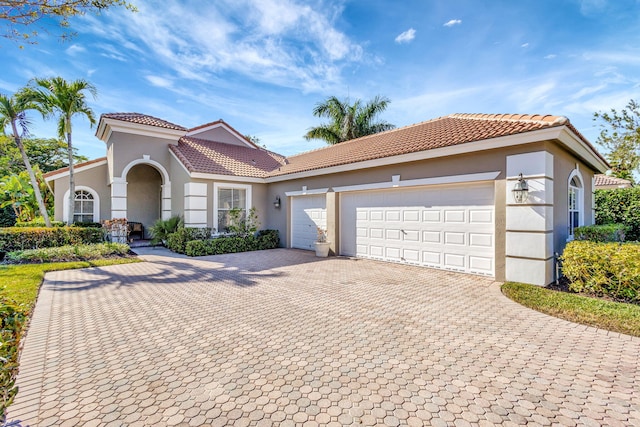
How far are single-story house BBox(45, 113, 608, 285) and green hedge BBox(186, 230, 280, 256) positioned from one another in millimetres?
606

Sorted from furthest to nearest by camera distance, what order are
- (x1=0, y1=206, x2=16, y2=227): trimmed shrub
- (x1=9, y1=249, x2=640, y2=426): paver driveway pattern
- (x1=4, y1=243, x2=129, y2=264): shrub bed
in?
(x1=0, y1=206, x2=16, y2=227): trimmed shrub, (x1=4, y1=243, x2=129, y2=264): shrub bed, (x1=9, y1=249, x2=640, y2=426): paver driveway pattern

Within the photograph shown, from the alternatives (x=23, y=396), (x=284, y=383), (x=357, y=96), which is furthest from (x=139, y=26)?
(x=357, y=96)

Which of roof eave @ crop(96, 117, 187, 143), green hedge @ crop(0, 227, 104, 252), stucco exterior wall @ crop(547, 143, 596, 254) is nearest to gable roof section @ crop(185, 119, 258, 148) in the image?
roof eave @ crop(96, 117, 187, 143)

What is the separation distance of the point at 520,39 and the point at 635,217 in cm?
1223

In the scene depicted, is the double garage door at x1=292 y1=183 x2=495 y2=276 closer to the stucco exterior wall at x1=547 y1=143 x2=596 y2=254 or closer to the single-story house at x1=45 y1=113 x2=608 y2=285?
the single-story house at x1=45 y1=113 x2=608 y2=285

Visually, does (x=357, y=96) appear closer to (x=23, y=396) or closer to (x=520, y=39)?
(x=520, y=39)

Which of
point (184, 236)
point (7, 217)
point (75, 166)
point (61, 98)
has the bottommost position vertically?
point (184, 236)

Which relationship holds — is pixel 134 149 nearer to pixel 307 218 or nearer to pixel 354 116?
pixel 307 218

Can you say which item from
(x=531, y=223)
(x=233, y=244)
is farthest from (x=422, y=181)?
(x=233, y=244)

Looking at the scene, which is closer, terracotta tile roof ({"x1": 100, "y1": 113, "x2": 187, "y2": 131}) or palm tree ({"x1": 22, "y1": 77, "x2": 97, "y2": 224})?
palm tree ({"x1": 22, "y1": 77, "x2": 97, "y2": 224})

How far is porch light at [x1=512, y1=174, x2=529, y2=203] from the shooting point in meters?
6.92

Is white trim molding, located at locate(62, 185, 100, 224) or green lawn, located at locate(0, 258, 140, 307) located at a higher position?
white trim molding, located at locate(62, 185, 100, 224)

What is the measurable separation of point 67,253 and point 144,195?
7.27m

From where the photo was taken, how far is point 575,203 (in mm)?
9719
